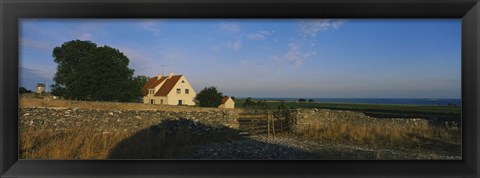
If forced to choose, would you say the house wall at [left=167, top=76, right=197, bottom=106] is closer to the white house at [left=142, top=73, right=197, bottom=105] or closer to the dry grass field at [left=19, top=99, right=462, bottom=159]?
the white house at [left=142, top=73, right=197, bottom=105]

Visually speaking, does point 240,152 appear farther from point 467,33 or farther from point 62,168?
point 467,33

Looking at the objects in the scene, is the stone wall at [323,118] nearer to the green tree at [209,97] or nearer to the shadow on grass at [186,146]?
the shadow on grass at [186,146]

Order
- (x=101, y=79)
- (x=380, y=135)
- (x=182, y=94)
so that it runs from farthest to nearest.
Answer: (x=380, y=135) < (x=101, y=79) < (x=182, y=94)

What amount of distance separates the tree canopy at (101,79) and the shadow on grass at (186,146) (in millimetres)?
819

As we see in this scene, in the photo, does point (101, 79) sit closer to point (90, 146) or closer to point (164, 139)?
point (164, 139)

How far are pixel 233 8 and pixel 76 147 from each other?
→ 2068 mm

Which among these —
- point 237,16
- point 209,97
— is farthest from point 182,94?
point 237,16

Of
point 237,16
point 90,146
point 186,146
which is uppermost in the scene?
point 237,16

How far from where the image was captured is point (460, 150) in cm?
169

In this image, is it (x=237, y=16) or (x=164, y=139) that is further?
(x=164, y=139)

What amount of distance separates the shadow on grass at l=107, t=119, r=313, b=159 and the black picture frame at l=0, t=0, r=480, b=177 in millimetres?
252

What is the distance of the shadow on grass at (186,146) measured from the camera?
3.10 m

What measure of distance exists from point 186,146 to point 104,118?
152cm

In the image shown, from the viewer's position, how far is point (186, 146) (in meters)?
4.14
